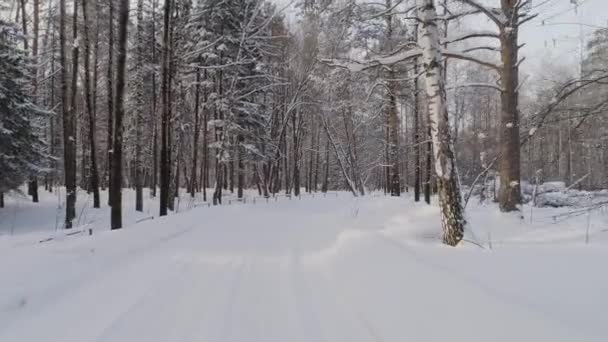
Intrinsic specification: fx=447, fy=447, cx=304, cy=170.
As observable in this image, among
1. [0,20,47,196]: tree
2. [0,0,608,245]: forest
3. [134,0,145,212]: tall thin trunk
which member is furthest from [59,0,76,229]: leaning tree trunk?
[134,0,145,212]: tall thin trunk

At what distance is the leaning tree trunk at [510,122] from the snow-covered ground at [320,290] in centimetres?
117

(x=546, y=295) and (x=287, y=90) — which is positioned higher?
(x=287, y=90)

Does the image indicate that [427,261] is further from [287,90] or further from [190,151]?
[190,151]

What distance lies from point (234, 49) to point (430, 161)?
14.0 metres

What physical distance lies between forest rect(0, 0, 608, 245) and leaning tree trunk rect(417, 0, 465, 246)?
0.08ft

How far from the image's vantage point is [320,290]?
588 centimetres

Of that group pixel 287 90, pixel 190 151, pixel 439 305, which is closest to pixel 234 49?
pixel 287 90

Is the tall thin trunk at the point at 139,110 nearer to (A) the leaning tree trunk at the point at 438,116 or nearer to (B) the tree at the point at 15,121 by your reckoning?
(B) the tree at the point at 15,121

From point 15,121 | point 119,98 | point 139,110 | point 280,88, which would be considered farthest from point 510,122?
point 280,88

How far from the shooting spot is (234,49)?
28.1 meters

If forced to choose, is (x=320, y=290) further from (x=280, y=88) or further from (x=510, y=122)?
(x=280, y=88)

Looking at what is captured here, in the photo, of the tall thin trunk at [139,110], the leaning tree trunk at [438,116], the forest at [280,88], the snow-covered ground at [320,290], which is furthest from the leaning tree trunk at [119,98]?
the tall thin trunk at [139,110]

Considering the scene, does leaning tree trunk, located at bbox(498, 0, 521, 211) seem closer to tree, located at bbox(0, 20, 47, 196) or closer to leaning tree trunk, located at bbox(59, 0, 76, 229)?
leaning tree trunk, located at bbox(59, 0, 76, 229)

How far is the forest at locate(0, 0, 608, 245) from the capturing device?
8.05 metres
